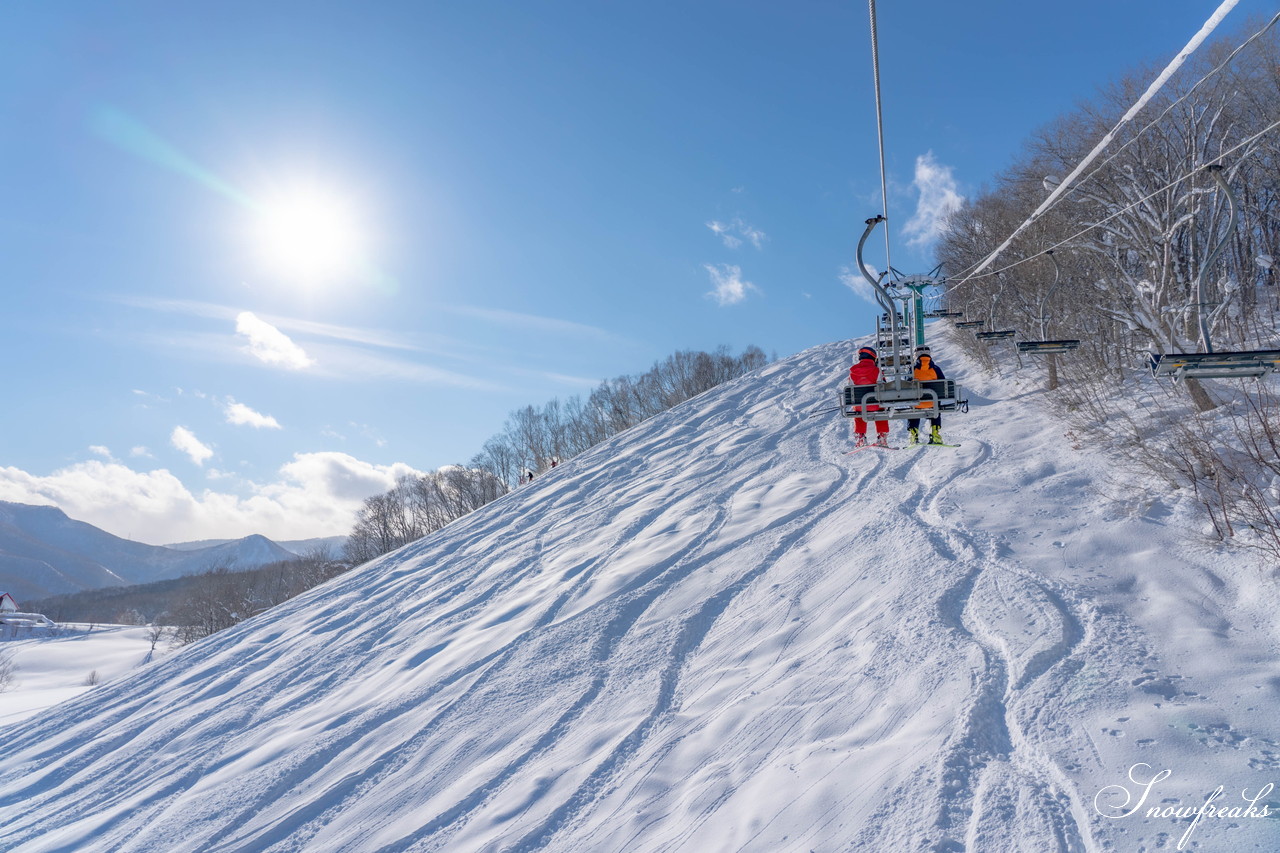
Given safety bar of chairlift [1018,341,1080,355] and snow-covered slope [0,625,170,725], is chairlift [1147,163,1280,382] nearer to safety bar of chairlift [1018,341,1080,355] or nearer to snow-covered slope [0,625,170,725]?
safety bar of chairlift [1018,341,1080,355]

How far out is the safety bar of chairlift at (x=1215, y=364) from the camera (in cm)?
554

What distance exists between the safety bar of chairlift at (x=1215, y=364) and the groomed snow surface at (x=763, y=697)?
1764 millimetres

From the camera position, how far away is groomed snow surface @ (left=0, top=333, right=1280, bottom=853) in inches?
172

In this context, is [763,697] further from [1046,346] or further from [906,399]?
[1046,346]

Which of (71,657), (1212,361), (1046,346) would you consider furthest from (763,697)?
(71,657)

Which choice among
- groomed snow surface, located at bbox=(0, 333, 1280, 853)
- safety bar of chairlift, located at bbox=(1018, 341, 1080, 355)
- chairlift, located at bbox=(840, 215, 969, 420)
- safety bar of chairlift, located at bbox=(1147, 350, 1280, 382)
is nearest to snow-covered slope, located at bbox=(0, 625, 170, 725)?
groomed snow surface, located at bbox=(0, 333, 1280, 853)

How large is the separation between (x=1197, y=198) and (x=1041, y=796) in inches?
557

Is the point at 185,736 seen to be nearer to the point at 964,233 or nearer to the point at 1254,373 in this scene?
the point at 1254,373

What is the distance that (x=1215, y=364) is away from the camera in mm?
5695

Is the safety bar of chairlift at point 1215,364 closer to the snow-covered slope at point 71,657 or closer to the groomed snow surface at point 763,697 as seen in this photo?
the groomed snow surface at point 763,697

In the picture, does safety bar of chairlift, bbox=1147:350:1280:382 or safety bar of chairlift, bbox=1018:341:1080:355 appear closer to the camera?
safety bar of chairlift, bbox=1147:350:1280:382

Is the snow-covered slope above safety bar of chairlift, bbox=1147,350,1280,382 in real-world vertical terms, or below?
below

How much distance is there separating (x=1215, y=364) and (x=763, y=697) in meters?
4.94

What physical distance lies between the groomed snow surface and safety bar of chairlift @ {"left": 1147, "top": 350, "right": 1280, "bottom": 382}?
1764 mm
